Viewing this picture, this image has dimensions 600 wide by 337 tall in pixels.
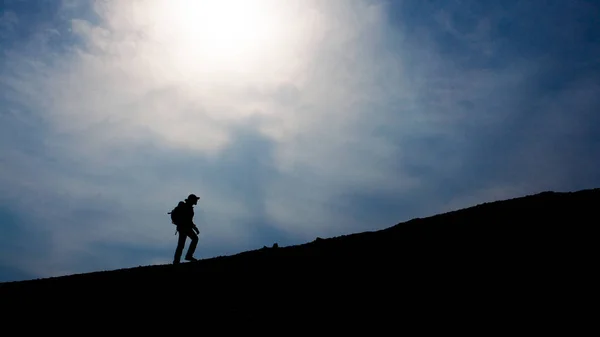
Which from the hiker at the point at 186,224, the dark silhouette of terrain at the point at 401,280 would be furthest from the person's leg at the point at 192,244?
the dark silhouette of terrain at the point at 401,280

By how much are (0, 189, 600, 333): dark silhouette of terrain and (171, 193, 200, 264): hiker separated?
2.17 m

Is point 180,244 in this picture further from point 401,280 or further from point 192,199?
point 401,280

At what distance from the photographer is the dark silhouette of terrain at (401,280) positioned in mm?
7160

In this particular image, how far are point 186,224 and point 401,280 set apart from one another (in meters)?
9.41

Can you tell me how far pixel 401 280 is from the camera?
8.80m

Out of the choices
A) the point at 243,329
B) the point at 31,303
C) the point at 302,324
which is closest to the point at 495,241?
the point at 302,324

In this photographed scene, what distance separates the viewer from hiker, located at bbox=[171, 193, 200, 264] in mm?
15344

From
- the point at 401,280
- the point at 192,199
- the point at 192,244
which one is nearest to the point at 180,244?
the point at 192,244

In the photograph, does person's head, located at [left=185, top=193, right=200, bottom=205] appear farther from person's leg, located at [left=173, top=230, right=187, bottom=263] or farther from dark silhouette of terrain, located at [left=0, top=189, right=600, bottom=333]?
dark silhouette of terrain, located at [left=0, top=189, right=600, bottom=333]

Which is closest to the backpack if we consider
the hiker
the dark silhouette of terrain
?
the hiker

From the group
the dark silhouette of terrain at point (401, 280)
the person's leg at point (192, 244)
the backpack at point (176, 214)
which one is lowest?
the dark silhouette of terrain at point (401, 280)

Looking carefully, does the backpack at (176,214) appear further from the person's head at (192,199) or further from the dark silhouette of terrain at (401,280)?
the dark silhouette of terrain at (401,280)

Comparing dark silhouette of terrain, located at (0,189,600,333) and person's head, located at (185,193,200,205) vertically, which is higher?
person's head, located at (185,193,200,205)

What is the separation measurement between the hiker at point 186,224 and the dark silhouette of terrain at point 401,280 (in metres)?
2.17
